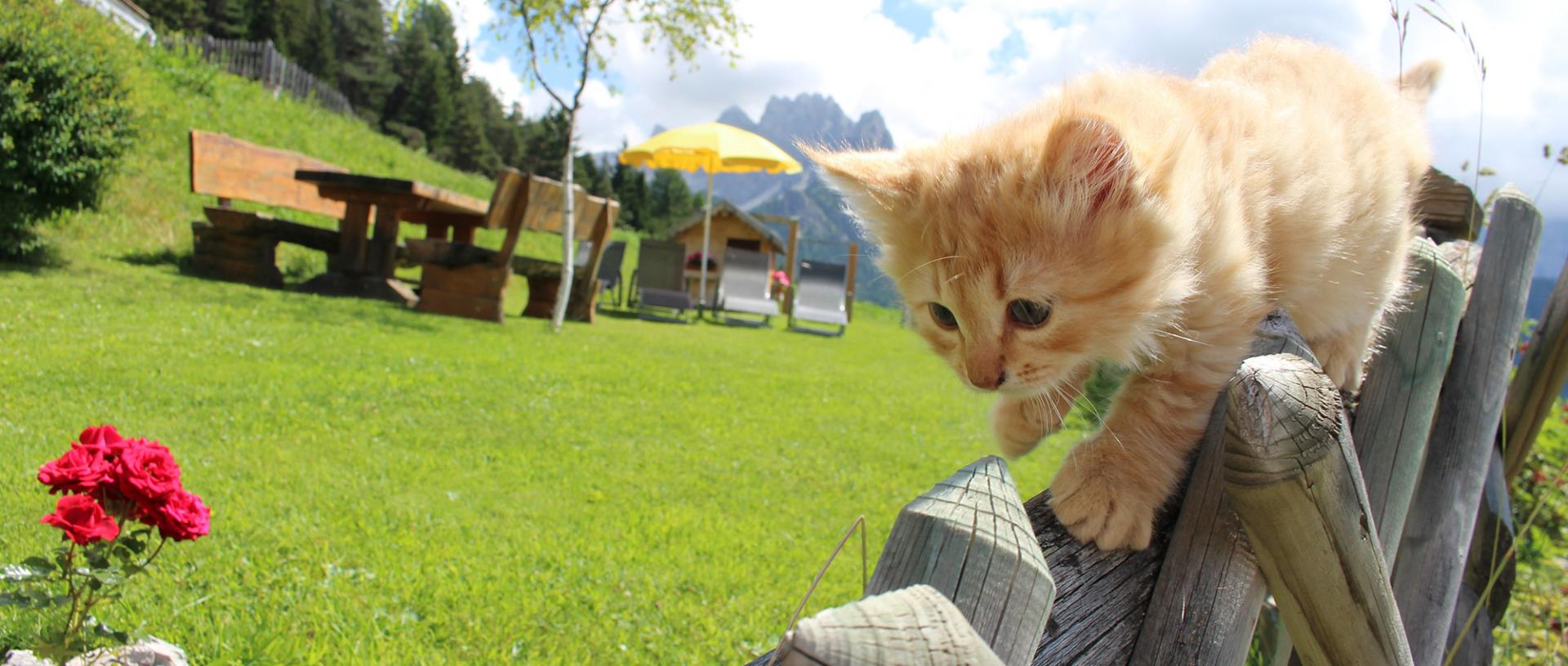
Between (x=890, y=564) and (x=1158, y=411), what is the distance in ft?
2.15

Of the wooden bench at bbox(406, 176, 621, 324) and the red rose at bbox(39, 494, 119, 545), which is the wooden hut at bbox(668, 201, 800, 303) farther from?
the red rose at bbox(39, 494, 119, 545)

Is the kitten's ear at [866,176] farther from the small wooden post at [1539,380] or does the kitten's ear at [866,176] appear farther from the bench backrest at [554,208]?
the bench backrest at [554,208]

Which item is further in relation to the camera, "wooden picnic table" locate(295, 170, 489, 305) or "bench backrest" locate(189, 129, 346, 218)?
"bench backrest" locate(189, 129, 346, 218)

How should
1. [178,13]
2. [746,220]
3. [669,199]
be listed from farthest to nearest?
[669,199] → [178,13] → [746,220]

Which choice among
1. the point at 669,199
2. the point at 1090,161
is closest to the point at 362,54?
the point at 669,199

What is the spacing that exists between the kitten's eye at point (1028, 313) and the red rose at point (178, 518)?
4.93 feet

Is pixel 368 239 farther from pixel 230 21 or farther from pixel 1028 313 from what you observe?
pixel 230 21

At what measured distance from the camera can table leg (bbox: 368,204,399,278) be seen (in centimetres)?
772

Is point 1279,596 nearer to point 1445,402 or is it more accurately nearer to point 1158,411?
point 1158,411

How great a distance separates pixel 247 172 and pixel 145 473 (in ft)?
24.9

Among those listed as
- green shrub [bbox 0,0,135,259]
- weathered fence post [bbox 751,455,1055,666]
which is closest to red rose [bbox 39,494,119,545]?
weathered fence post [bbox 751,455,1055,666]

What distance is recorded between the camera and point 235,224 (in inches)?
276

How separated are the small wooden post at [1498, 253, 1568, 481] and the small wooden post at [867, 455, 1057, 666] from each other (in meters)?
1.67

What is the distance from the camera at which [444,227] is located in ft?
31.5
